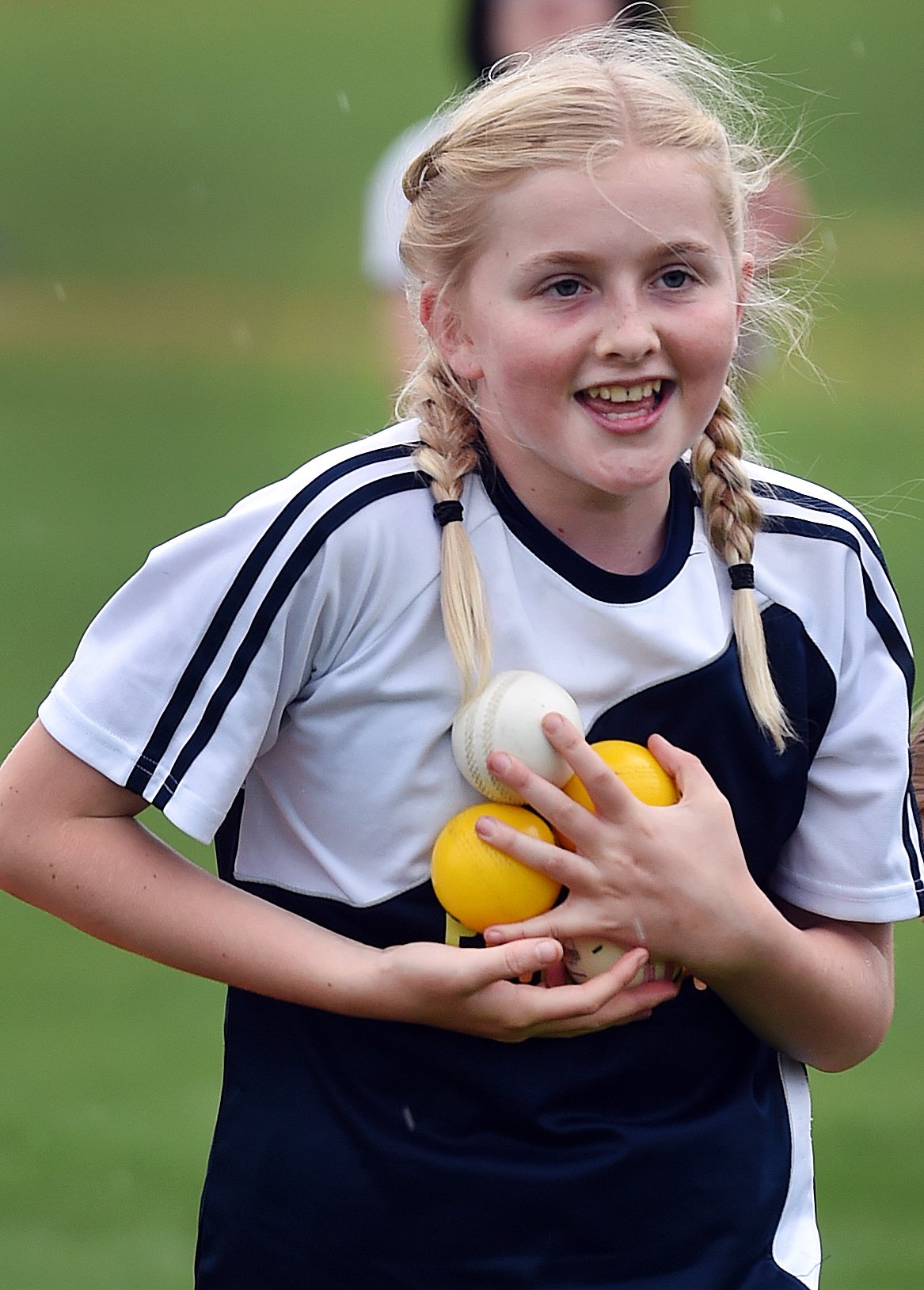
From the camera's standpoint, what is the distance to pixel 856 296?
15117mm

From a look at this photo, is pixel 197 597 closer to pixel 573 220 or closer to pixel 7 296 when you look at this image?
pixel 573 220

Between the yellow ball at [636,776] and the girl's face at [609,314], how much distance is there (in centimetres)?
26

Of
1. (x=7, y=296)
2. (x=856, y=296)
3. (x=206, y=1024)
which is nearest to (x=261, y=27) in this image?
(x=7, y=296)

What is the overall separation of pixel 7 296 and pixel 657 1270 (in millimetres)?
14340

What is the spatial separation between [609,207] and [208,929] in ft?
2.70

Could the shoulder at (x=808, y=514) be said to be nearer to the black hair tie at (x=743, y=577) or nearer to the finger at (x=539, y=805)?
the black hair tie at (x=743, y=577)

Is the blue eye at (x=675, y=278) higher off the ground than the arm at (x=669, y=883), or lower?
higher

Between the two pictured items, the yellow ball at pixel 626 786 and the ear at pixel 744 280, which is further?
the ear at pixel 744 280

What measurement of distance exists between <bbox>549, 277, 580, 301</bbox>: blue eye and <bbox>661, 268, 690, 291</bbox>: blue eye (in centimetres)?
9

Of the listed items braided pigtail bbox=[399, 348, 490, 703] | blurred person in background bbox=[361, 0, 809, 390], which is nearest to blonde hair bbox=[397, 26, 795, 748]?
braided pigtail bbox=[399, 348, 490, 703]

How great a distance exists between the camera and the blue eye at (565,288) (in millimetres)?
1960

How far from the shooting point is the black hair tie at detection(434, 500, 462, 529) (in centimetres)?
200

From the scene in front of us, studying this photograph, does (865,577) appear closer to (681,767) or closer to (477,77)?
(681,767)

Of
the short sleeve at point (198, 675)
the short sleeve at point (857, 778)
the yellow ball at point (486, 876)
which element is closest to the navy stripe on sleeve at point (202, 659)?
the short sleeve at point (198, 675)
